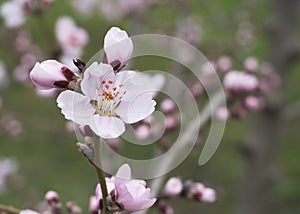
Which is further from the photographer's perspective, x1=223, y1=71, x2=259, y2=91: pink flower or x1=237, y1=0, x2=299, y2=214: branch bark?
x1=237, y1=0, x2=299, y2=214: branch bark

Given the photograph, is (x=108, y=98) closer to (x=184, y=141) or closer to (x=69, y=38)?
(x=184, y=141)

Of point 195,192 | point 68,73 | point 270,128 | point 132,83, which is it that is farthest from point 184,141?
point 270,128

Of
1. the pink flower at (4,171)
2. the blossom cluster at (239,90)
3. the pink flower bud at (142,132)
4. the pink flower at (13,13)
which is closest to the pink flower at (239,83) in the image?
the blossom cluster at (239,90)

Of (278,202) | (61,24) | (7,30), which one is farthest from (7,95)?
(61,24)

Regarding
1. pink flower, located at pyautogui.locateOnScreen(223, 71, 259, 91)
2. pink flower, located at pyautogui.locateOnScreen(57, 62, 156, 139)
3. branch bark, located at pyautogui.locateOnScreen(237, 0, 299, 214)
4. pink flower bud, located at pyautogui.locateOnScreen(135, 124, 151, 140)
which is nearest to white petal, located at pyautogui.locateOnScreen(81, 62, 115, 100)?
pink flower, located at pyautogui.locateOnScreen(57, 62, 156, 139)

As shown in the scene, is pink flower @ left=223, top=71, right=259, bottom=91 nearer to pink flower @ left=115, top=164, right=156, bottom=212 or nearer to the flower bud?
the flower bud
